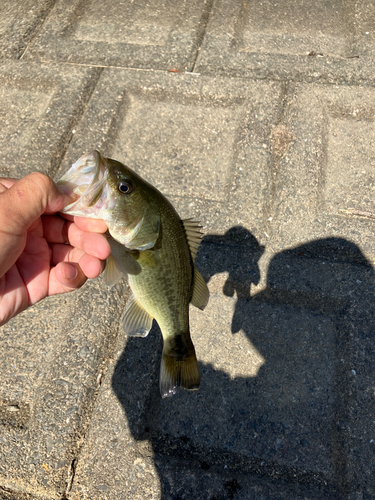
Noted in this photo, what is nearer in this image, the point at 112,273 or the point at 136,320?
the point at 112,273

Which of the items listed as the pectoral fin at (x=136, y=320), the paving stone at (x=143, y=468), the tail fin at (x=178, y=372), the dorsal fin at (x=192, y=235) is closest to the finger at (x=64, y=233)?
the pectoral fin at (x=136, y=320)

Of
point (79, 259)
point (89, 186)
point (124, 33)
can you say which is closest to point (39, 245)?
point (79, 259)

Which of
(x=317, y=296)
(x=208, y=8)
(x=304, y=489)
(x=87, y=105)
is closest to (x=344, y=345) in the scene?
(x=317, y=296)

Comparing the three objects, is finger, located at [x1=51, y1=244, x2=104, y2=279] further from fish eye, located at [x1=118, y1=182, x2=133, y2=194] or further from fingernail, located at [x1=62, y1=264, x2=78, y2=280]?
fish eye, located at [x1=118, y1=182, x2=133, y2=194]

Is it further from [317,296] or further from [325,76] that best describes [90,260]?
[325,76]

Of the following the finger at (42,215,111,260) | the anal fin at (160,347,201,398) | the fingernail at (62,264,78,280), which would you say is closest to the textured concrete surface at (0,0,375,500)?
the anal fin at (160,347,201,398)

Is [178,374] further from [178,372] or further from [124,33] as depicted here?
[124,33]
